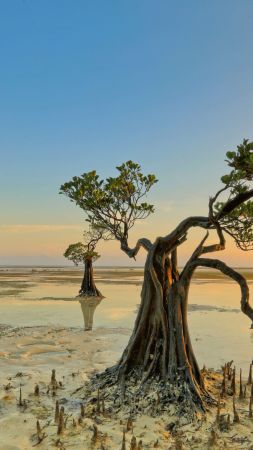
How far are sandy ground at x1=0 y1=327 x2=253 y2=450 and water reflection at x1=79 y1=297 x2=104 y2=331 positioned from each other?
Result: 731 centimetres

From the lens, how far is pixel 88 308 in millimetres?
27438

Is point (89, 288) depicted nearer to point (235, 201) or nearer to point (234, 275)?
point (234, 275)

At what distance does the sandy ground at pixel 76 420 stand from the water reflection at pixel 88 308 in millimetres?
7313

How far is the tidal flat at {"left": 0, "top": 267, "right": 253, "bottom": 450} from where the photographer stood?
24.1 feet

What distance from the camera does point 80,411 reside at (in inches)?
336

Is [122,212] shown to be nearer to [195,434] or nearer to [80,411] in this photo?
[80,411]

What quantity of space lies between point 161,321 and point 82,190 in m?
4.32

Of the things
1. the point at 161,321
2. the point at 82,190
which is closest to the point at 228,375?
the point at 161,321

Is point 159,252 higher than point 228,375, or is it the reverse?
point 159,252

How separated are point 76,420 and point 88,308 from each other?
769 inches

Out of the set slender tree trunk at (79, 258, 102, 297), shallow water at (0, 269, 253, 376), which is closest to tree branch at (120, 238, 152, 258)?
shallow water at (0, 269, 253, 376)

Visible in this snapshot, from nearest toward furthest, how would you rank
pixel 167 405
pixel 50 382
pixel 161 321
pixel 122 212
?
pixel 167 405 < pixel 161 321 < pixel 50 382 < pixel 122 212

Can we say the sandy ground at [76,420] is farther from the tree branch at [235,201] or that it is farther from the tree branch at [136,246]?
the tree branch at [235,201]

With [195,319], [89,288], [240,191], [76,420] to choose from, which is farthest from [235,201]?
[89,288]
